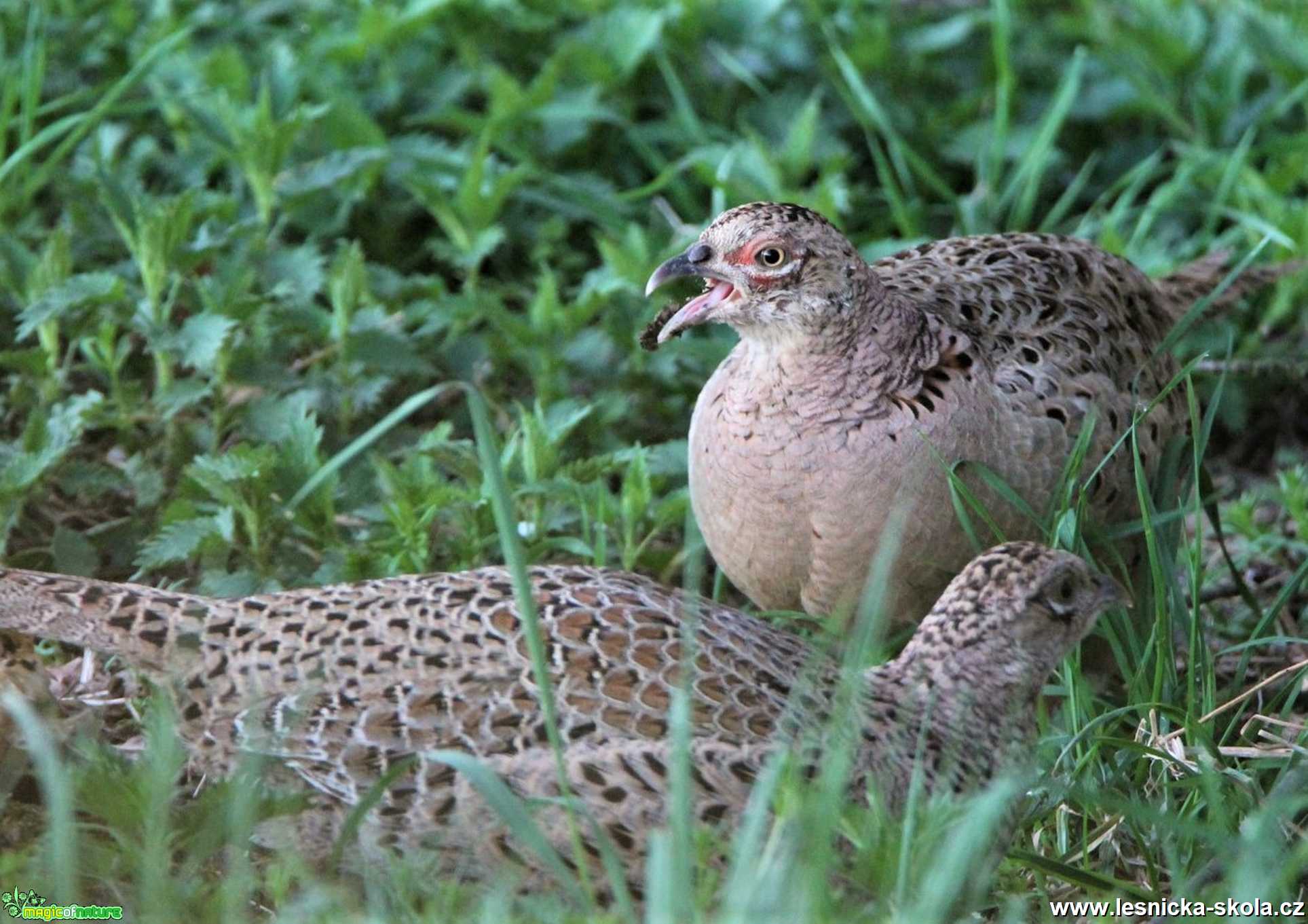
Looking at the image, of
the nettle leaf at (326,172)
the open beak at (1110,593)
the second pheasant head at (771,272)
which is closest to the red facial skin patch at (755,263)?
the second pheasant head at (771,272)

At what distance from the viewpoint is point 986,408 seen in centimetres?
411

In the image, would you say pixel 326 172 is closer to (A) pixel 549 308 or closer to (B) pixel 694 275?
(A) pixel 549 308

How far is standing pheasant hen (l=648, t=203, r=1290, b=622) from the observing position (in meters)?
4.05

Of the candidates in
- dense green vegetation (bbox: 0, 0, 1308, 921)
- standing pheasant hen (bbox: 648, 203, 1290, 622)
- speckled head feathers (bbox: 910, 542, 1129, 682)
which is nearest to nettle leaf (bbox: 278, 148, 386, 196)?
dense green vegetation (bbox: 0, 0, 1308, 921)

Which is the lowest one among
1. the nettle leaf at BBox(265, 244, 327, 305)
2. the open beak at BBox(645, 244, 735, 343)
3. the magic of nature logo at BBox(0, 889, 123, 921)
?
the magic of nature logo at BBox(0, 889, 123, 921)

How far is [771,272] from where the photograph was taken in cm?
406

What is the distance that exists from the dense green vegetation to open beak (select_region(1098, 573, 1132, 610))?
8cm

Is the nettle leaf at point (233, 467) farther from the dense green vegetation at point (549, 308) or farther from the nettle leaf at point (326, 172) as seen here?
the nettle leaf at point (326, 172)

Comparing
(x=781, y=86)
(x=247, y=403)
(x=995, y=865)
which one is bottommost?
(x=995, y=865)

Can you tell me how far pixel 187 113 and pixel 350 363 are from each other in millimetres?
1120

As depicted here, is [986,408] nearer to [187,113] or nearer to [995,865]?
[995,865]

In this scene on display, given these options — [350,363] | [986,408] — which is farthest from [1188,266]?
[350,363]

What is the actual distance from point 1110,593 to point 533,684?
1168 mm

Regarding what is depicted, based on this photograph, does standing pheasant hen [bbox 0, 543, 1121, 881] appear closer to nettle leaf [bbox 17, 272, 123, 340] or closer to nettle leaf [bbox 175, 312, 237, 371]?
nettle leaf [bbox 175, 312, 237, 371]
